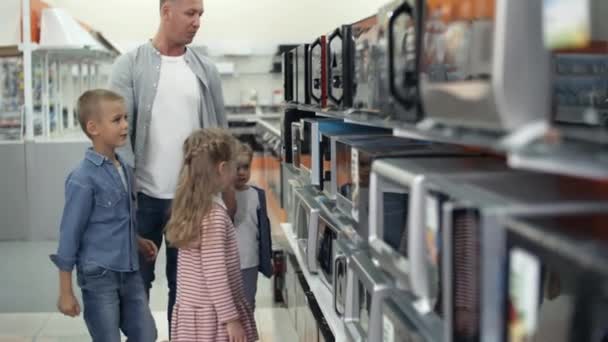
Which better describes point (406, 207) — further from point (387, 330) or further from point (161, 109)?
point (161, 109)

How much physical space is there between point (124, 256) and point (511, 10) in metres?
2.10

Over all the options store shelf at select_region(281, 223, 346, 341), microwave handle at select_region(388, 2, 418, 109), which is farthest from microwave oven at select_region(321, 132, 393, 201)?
microwave handle at select_region(388, 2, 418, 109)

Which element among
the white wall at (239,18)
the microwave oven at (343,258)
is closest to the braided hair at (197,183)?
the microwave oven at (343,258)

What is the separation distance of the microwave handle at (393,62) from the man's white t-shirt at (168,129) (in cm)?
174

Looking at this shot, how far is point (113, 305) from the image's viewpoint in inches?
110

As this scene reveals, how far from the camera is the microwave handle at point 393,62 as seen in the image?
1494mm

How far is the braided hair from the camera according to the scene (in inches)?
105

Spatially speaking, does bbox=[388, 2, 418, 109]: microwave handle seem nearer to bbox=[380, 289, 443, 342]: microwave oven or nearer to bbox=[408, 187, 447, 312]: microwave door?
bbox=[408, 187, 447, 312]: microwave door

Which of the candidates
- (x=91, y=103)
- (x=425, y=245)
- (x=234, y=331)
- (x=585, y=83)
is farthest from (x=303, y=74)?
(x=425, y=245)

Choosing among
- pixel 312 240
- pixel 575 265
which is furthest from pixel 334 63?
pixel 575 265

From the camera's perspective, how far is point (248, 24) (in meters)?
9.68

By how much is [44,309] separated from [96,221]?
201 centimetres

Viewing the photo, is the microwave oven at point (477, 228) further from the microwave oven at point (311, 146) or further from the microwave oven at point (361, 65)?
the microwave oven at point (311, 146)

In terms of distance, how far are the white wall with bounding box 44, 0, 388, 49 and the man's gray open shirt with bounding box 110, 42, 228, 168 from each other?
19.7ft
